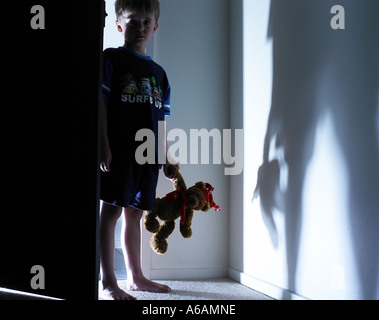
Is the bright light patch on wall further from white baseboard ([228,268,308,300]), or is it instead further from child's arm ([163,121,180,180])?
child's arm ([163,121,180,180])

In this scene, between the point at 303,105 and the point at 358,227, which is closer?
the point at 358,227

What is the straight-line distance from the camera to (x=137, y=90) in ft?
3.94

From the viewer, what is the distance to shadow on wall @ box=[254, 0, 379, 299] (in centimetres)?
81

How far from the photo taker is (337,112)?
91cm

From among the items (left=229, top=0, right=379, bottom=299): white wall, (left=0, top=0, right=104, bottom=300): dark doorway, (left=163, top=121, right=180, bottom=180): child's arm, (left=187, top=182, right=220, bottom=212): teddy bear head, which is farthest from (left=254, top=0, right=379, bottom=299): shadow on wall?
(left=0, top=0, right=104, bottom=300): dark doorway

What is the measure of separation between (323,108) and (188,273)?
2.47 feet

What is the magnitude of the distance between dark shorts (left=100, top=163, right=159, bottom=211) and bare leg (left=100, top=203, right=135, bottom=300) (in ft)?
0.14

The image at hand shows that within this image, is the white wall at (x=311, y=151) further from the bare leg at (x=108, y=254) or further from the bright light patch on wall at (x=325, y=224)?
the bare leg at (x=108, y=254)

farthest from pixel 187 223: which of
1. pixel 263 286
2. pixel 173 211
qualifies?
pixel 263 286

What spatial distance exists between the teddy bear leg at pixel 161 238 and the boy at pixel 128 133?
0.18ft

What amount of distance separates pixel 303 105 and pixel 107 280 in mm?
705

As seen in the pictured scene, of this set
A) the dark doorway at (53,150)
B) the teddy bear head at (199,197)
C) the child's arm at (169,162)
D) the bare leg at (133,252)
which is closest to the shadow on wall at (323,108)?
the teddy bear head at (199,197)
